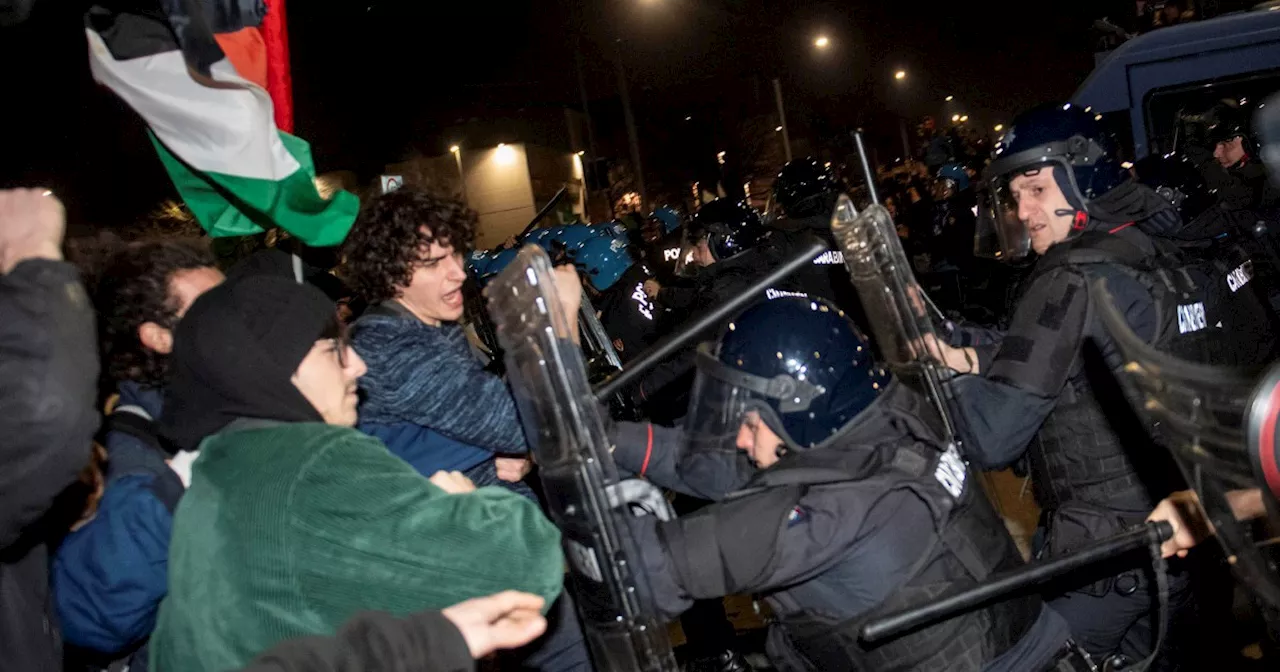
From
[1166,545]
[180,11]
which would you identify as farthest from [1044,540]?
[180,11]

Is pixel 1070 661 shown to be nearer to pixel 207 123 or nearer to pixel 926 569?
pixel 926 569

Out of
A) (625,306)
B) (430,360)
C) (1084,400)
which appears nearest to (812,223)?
(625,306)

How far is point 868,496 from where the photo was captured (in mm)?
2109

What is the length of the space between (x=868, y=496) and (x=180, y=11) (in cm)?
327

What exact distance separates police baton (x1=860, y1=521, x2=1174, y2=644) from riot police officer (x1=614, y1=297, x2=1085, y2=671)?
0.33 feet

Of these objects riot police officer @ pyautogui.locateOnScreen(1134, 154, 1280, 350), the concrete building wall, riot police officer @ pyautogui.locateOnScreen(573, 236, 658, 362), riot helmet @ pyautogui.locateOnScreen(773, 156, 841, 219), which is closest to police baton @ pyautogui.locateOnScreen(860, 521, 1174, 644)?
riot police officer @ pyautogui.locateOnScreen(1134, 154, 1280, 350)

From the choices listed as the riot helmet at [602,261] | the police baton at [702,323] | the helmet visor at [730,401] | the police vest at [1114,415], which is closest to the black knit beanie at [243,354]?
the police baton at [702,323]

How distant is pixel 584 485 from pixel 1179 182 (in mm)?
4496

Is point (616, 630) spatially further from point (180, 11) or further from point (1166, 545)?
point (180, 11)

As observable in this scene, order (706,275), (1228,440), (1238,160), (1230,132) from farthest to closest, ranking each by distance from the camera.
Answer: (1238,160), (1230,132), (706,275), (1228,440)

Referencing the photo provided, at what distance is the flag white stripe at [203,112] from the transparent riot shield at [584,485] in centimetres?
178

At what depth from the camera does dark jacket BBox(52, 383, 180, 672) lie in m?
2.12

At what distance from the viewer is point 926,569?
214 cm

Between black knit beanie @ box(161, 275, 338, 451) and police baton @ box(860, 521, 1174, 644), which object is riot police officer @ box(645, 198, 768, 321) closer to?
police baton @ box(860, 521, 1174, 644)
